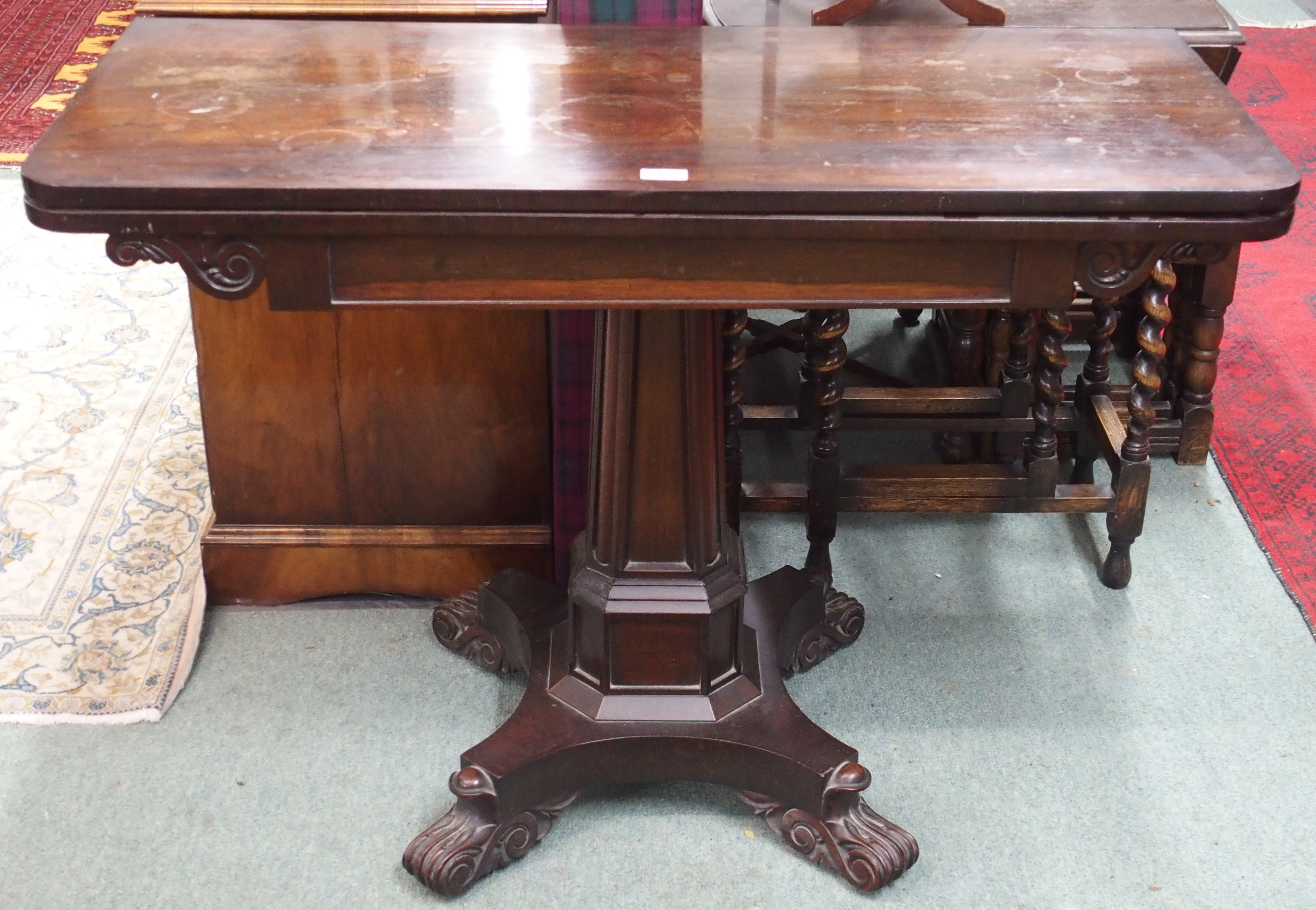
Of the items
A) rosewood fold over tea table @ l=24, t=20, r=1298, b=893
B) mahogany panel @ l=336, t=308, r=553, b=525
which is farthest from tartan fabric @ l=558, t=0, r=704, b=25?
mahogany panel @ l=336, t=308, r=553, b=525

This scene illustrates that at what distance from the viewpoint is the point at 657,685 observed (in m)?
2.26

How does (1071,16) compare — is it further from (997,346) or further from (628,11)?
(628,11)

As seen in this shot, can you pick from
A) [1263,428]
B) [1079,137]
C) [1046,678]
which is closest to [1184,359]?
[1263,428]

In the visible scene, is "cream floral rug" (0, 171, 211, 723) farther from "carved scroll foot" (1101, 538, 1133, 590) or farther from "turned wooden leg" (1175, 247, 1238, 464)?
"turned wooden leg" (1175, 247, 1238, 464)

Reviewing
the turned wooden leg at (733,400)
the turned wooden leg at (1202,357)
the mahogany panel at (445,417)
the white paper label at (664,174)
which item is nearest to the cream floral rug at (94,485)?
the mahogany panel at (445,417)

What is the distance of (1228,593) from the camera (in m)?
2.72

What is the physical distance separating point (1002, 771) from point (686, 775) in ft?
1.70

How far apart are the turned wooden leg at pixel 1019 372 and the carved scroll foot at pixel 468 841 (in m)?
1.28

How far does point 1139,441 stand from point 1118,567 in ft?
0.81

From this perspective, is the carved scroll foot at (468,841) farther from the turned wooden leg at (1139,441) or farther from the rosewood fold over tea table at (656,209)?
the turned wooden leg at (1139,441)

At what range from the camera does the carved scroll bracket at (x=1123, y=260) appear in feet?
5.49

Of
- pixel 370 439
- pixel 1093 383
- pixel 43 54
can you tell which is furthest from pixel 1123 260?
pixel 43 54

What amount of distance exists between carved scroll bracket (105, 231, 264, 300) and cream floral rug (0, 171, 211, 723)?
1.02 metres

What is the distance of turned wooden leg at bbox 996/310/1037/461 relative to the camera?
109 inches
